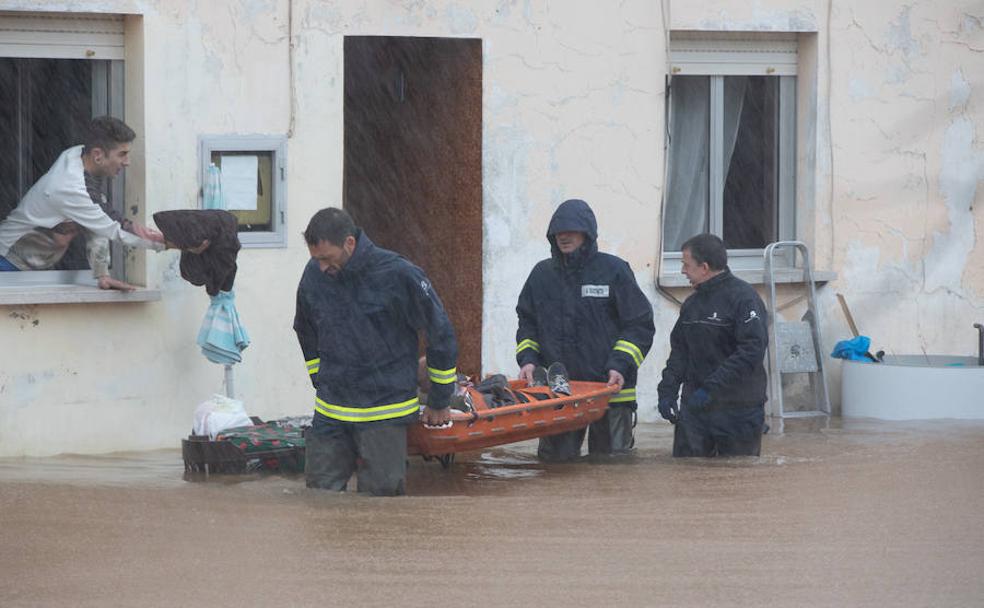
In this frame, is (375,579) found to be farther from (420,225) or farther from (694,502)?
(420,225)

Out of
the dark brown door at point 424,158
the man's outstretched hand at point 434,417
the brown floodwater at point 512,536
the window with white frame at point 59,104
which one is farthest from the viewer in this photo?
the dark brown door at point 424,158

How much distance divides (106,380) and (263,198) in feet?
4.99

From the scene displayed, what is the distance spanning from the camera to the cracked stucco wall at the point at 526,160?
10180 millimetres

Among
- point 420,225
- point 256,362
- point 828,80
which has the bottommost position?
point 256,362

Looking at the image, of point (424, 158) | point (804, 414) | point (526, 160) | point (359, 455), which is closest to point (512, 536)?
point (359, 455)

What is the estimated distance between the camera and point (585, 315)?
9719 mm

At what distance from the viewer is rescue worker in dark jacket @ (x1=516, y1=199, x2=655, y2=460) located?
31.6 ft

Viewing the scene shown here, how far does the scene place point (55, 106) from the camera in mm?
10406

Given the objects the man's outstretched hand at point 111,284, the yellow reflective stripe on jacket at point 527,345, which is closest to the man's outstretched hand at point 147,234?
the man's outstretched hand at point 111,284

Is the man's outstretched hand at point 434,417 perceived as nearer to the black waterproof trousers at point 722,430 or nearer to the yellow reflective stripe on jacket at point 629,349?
the yellow reflective stripe on jacket at point 629,349

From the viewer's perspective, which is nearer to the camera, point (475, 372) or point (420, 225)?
point (475, 372)

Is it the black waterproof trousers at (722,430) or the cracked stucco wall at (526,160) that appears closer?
the black waterproof trousers at (722,430)

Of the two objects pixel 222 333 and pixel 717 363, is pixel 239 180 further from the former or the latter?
pixel 717 363

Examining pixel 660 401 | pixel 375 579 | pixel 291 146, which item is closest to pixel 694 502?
pixel 660 401
